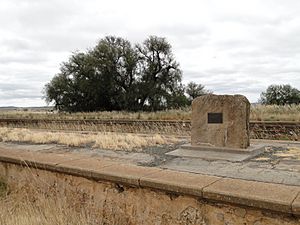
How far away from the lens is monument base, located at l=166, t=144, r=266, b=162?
4656mm

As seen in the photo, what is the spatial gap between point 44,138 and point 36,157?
254cm

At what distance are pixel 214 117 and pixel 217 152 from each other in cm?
62

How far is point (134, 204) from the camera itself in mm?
3561

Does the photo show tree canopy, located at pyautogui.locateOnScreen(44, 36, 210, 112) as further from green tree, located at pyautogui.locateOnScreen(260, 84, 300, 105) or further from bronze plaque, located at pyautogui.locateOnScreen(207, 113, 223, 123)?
bronze plaque, located at pyautogui.locateOnScreen(207, 113, 223, 123)

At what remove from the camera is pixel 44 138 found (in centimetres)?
714

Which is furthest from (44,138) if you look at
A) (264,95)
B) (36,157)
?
(264,95)

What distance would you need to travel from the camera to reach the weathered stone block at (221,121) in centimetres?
511

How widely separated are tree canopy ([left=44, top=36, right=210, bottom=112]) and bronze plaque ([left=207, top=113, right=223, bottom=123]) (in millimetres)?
24866

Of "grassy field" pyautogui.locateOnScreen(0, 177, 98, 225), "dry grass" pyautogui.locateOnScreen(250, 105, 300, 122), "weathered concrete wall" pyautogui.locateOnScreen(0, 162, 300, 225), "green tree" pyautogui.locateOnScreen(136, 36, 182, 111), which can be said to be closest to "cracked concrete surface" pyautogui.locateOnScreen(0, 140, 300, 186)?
"weathered concrete wall" pyautogui.locateOnScreen(0, 162, 300, 225)

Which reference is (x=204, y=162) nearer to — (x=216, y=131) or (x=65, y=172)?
(x=216, y=131)

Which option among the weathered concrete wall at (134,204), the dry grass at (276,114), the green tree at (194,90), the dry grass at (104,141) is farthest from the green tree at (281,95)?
the weathered concrete wall at (134,204)

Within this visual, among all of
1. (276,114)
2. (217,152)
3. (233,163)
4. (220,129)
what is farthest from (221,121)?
(276,114)

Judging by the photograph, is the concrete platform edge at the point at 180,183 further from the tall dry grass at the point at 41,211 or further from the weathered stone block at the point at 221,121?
the weathered stone block at the point at 221,121

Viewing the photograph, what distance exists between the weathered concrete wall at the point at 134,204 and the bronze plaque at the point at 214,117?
90.4 inches
